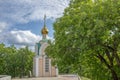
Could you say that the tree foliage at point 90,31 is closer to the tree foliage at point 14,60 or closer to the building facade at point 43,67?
the building facade at point 43,67

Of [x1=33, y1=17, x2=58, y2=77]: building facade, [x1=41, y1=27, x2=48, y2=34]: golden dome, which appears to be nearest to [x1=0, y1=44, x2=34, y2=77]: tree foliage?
[x1=41, y1=27, x2=48, y2=34]: golden dome

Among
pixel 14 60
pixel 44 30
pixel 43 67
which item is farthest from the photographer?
pixel 14 60

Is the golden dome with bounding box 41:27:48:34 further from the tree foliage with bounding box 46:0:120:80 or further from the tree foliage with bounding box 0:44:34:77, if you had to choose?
the tree foliage with bounding box 46:0:120:80

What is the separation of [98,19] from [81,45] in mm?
1452

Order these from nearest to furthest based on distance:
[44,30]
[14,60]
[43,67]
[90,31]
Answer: [90,31] → [43,67] → [44,30] → [14,60]

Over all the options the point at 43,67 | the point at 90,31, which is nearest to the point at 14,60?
the point at 43,67

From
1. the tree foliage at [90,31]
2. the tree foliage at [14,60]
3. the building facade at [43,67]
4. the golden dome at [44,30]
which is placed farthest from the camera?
the tree foliage at [14,60]

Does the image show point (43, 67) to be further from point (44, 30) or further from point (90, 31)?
point (90, 31)

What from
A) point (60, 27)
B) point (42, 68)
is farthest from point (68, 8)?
point (42, 68)

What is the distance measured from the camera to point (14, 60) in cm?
4753

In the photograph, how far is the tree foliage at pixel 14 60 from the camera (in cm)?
4728

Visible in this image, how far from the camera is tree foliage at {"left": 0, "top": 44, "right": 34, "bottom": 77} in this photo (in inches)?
1861

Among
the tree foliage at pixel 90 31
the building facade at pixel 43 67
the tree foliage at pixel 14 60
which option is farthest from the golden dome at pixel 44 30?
the tree foliage at pixel 90 31

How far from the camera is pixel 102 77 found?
650 inches
